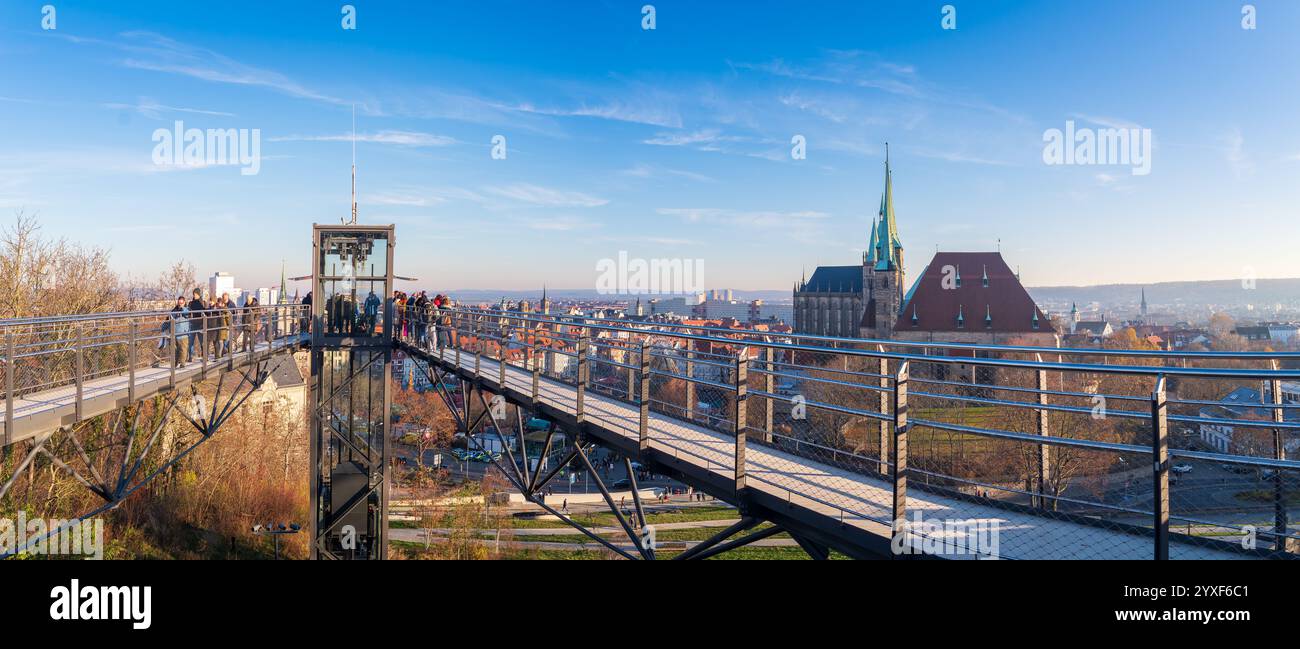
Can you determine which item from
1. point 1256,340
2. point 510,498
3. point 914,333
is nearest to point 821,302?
point 914,333

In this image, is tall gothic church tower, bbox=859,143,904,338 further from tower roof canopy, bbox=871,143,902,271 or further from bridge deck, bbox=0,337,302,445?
bridge deck, bbox=0,337,302,445

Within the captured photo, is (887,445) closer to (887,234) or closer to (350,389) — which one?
(350,389)
